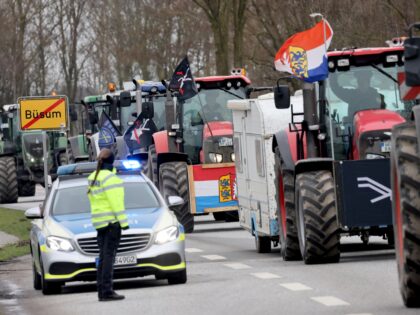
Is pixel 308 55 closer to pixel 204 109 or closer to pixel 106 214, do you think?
pixel 106 214

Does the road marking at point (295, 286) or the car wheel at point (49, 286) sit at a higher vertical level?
the car wheel at point (49, 286)

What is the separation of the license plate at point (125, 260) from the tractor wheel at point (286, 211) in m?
3.37

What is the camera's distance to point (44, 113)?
3441 centimetres

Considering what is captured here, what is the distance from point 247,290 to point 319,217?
2904 millimetres

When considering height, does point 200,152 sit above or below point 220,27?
below

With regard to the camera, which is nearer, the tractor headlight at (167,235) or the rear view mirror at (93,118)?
the tractor headlight at (167,235)

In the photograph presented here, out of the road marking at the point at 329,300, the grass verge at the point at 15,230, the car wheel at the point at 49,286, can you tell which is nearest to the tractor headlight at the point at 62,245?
the car wheel at the point at 49,286

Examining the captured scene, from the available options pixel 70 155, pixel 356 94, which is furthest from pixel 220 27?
pixel 356 94

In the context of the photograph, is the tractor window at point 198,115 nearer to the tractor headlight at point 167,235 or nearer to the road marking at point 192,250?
the road marking at point 192,250

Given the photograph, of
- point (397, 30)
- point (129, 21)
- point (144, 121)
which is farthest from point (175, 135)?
point (129, 21)

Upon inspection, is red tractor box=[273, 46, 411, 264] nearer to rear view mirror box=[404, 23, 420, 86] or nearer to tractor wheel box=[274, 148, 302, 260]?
tractor wheel box=[274, 148, 302, 260]

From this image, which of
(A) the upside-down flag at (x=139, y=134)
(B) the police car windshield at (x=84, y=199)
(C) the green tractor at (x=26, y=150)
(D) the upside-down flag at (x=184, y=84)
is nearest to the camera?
(B) the police car windshield at (x=84, y=199)

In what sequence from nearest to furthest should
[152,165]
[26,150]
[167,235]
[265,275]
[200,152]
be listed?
[167,235] → [265,275] → [200,152] → [152,165] → [26,150]

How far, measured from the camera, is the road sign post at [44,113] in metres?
34.1
